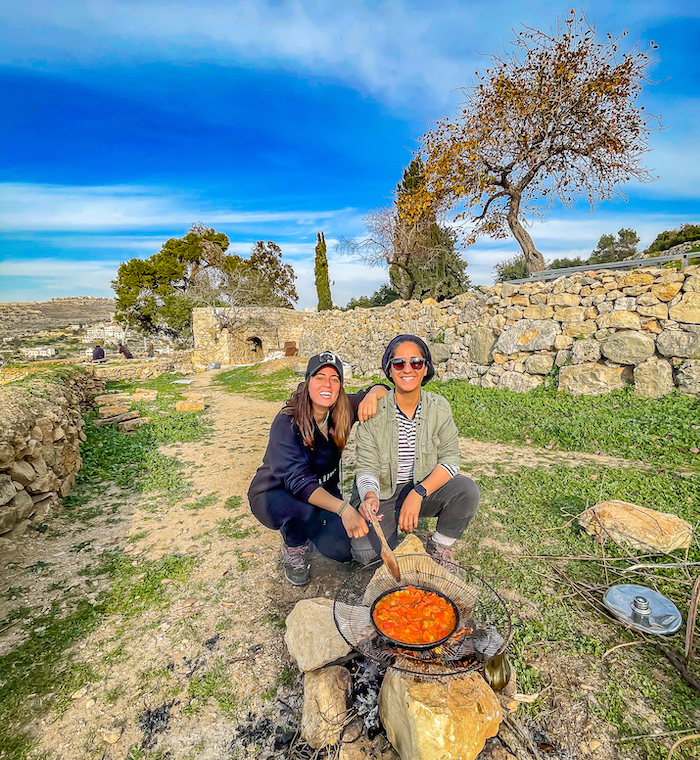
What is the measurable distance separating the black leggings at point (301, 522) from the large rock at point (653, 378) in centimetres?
596

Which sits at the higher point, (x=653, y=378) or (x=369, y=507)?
(x=369, y=507)

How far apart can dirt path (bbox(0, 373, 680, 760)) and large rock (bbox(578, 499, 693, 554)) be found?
65.8 inches

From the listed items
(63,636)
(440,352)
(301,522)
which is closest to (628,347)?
(440,352)

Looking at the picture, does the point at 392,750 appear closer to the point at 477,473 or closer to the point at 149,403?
the point at 477,473

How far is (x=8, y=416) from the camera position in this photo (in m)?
3.92

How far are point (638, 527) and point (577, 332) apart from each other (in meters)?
5.34

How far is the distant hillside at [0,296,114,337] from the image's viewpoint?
22.3m

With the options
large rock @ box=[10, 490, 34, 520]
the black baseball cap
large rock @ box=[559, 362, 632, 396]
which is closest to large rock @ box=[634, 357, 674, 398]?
large rock @ box=[559, 362, 632, 396]

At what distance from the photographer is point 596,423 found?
5.72m

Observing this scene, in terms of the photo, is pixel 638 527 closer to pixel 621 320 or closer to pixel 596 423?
pixel 596 423

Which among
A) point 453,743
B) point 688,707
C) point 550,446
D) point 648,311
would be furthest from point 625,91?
point 453,743

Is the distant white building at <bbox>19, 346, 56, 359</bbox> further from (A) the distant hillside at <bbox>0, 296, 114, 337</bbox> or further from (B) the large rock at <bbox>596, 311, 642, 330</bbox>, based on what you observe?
(B) the large rock at <bbox>596, 311, 642, 330</bbox>

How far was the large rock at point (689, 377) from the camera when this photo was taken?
5.81 metres

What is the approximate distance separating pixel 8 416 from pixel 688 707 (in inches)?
219
